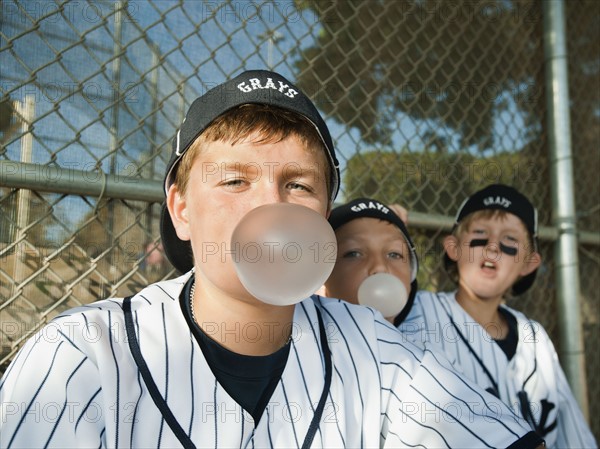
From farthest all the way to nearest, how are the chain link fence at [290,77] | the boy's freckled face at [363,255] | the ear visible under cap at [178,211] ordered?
the boy's freckled face at [363,255], the chain link fence at [290,77], the ear visible under cap at [178,211]

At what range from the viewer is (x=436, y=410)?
1.08 metres

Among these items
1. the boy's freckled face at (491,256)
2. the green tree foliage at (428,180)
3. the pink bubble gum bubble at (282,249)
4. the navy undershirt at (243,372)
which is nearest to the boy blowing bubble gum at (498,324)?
the boy's freckled face at (491,256)

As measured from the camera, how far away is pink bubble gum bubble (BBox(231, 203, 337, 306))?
0.80 m

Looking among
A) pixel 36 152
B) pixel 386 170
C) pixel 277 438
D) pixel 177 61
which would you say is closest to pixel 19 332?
pixel 36 152

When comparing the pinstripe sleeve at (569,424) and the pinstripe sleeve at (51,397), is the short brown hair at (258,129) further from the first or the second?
the pinstripe sleeve at (569,424)

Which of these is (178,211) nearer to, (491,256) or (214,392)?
(214,392)

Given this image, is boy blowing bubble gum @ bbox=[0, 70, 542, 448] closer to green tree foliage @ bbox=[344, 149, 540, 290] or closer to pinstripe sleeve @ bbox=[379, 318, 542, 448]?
pinstripe sleeve @ bbox=[379, 318, 542, 448]

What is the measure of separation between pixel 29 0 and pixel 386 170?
141 cm

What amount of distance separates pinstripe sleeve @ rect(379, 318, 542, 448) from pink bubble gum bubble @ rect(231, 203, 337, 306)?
423 millimetres

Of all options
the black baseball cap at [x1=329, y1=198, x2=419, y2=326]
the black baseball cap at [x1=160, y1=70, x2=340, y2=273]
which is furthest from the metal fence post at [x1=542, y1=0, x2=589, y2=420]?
the black baseball cap at [x1=160, y1=70, x2=340, y2=273]

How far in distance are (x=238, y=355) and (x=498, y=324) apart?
4.42 feet

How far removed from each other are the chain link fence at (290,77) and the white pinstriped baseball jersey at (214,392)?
1.44ft

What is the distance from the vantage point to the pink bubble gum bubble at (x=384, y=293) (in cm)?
146

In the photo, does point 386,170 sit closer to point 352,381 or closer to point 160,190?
point 160,190
